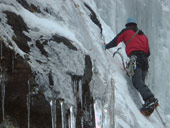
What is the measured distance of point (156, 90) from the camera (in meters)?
5.11

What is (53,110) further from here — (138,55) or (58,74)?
(138,55)

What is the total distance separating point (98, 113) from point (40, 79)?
2.04 ft

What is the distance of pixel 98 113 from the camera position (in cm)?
190

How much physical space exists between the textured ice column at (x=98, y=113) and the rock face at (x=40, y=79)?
0.14ft

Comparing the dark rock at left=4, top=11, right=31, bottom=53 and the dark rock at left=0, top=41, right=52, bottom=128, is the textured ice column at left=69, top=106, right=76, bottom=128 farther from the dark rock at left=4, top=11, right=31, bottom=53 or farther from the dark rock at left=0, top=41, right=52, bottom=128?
the dark rock at left=4, top=11, right=31, bottom=53

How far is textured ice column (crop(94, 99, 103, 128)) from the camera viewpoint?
6.09 ft

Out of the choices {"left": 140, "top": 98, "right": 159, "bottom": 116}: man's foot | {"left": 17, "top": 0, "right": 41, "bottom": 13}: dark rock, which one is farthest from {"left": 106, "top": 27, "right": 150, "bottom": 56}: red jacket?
{"left": 17, "top": 0, "right": 41, "bottom": 13}: dark rock

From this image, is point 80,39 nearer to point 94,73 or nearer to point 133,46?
point 94,73

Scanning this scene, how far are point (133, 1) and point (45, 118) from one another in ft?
13.3

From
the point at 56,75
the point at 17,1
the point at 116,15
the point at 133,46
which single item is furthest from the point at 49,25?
the point at 116,15

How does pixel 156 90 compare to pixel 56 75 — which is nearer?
pixel 56 75

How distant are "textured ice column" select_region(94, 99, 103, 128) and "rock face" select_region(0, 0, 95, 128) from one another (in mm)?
44

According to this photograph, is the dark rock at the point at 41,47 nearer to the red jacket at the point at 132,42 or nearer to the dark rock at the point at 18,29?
the dark rock at the point at 18,29

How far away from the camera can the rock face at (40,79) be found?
1390 mm
